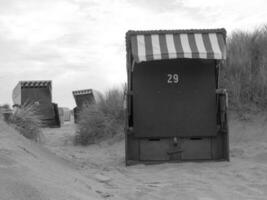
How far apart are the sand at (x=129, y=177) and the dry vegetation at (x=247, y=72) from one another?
4.38 ft

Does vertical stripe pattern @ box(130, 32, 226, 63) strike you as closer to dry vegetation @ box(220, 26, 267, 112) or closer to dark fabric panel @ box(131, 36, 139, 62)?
dark fabric panel @ box(131, 36, 139, 62)

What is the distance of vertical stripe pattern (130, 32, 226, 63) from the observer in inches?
361

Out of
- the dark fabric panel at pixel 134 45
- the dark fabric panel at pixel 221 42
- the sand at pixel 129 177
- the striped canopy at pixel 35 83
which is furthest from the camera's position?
the striped canopy at pixel 35 83

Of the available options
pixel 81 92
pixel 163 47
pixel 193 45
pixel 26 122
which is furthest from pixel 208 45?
pixel 81 92

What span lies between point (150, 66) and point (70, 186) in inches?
176

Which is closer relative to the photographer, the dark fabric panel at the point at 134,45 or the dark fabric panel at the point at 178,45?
the dark fabric panel at the point at 178,45

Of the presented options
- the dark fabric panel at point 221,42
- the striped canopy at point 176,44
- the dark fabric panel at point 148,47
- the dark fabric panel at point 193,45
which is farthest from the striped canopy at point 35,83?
the dark fabric panel at point 221,42

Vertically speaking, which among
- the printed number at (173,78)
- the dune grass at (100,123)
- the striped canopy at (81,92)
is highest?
the striped canopy at (81,92)

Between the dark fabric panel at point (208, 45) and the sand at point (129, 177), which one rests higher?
the dark fabric panel at point (208, 45)

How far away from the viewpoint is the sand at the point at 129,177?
5007 mm

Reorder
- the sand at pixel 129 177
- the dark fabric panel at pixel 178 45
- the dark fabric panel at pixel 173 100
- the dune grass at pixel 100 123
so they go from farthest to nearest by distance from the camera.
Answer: the dune grass at pixel 100 123 → the dark fabric panel at pixel 173 100 → the dark fabric panel at pixel 178 45 → the sand at pixel 129 177

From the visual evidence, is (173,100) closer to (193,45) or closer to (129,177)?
(193,45)

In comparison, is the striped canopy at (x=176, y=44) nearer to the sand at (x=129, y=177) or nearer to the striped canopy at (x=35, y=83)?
the sand at (x=129, y=177)

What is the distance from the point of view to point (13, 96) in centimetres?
2058
